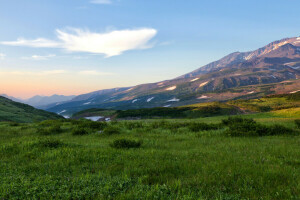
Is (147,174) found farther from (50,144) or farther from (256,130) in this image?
(256,130)

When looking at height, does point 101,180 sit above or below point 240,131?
above

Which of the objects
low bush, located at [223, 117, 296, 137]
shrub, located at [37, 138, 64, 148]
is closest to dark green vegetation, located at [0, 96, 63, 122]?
shrub, located at [37, 138, 64, 148]

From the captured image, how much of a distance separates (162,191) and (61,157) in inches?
228

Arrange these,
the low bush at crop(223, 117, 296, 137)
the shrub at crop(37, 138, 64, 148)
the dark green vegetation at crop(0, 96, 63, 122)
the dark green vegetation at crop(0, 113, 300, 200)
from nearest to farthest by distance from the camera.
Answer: the dark green vegetation at crop(0, 113, 300, 200) < the shrub at crop(37, 138, 64, 148) < the low bush at crop(223, 117, 296, 137) < the dark green vegetation at crop(0, 96, 63, 122)

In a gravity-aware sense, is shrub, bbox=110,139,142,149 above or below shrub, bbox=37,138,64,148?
below

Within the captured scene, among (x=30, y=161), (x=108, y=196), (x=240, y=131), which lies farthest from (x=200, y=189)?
(x=240, y=131)

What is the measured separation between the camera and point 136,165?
23.6ft

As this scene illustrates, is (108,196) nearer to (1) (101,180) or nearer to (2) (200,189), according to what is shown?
(1) (101,180)

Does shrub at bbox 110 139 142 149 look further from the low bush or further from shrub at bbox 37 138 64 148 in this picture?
the low bush

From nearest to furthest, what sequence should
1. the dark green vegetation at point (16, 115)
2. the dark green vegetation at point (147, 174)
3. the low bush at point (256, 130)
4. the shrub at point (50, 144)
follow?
the dark green vegetation at point (147, 174), the shrub at point (50, 144), the low bush at point (256, 130), the dark green vegetation at point (16, 115)

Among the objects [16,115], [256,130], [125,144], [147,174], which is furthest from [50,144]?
[16,115]

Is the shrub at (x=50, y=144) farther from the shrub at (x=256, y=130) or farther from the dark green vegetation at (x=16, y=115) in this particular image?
the dark green vegetation at (x=16, y=115)

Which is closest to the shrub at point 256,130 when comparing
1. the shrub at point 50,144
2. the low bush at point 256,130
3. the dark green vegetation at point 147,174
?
the low bush at point 256,130

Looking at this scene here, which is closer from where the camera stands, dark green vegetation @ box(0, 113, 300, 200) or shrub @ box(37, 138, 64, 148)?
dark green vegetation @ box(0, 113, 300, 200)
